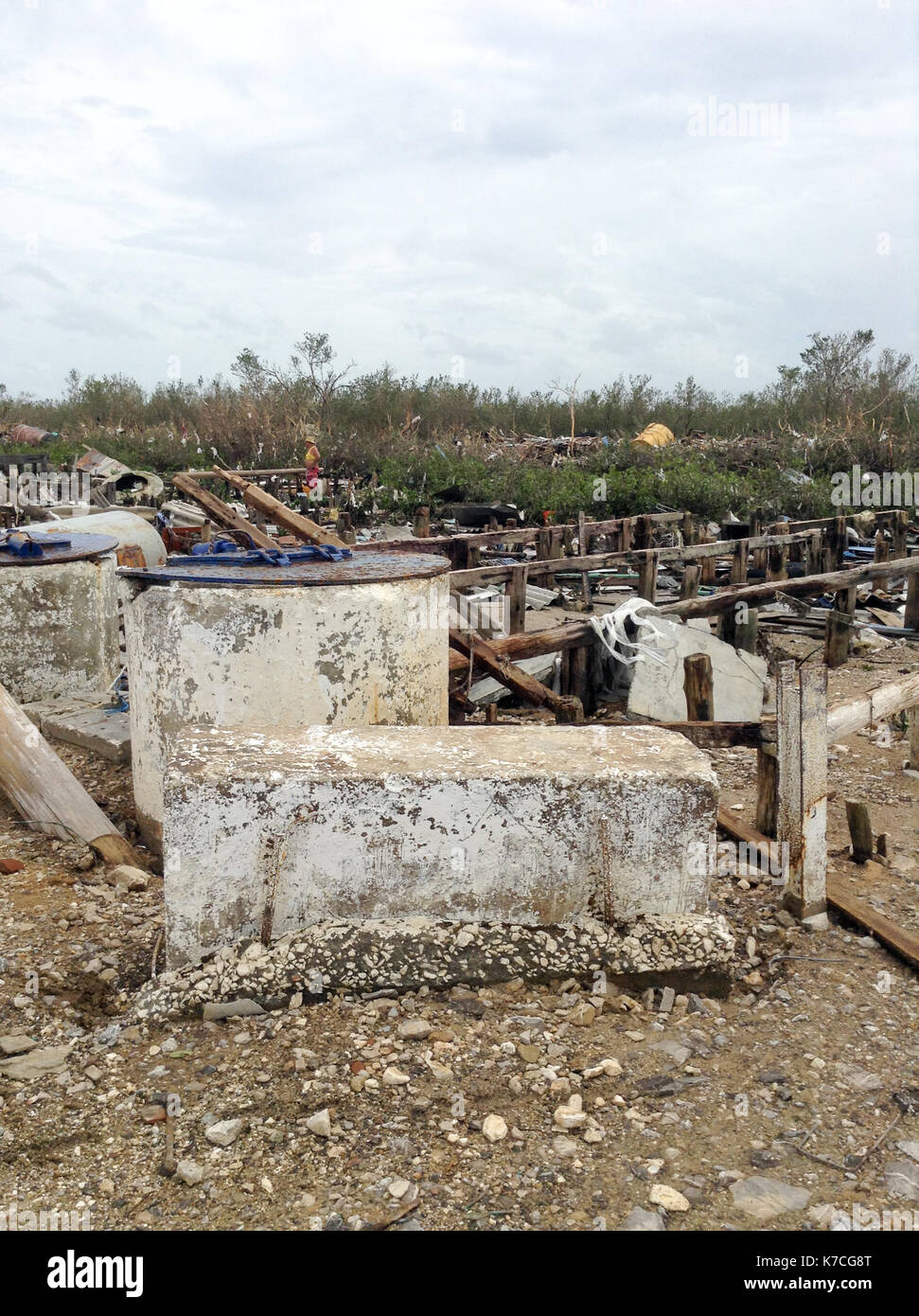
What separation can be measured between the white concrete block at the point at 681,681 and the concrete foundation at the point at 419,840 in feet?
12.3

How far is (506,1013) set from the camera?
2.92 metres

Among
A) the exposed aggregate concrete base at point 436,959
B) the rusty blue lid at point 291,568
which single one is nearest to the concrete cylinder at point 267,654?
the rusty blue lid at point 291,568

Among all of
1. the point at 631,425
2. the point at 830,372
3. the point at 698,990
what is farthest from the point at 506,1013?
the point at 830,372

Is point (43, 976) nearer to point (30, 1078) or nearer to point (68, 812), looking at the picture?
point (30, 1078)

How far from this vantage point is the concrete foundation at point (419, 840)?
9.65 feet

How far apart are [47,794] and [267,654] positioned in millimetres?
1504

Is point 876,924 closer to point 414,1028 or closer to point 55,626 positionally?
point 414,1028

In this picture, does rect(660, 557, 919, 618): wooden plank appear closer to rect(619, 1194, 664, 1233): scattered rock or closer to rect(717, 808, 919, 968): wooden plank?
rect(717, 808, 919, 968): wooden plank

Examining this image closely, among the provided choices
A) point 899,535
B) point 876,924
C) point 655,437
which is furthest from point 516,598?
point 655,437

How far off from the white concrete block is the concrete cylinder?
9.88 feet

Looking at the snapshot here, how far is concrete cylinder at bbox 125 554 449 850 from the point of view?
157 inches

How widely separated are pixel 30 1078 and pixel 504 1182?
4.37ft

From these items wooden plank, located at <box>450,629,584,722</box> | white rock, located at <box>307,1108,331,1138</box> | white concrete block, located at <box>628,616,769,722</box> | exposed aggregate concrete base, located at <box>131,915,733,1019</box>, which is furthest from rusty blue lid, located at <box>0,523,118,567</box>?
white rock, located at <box>307,1108,331,1138</box>

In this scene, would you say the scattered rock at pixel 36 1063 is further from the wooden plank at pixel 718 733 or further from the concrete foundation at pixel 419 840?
the wooden plank at pixel 718 733
